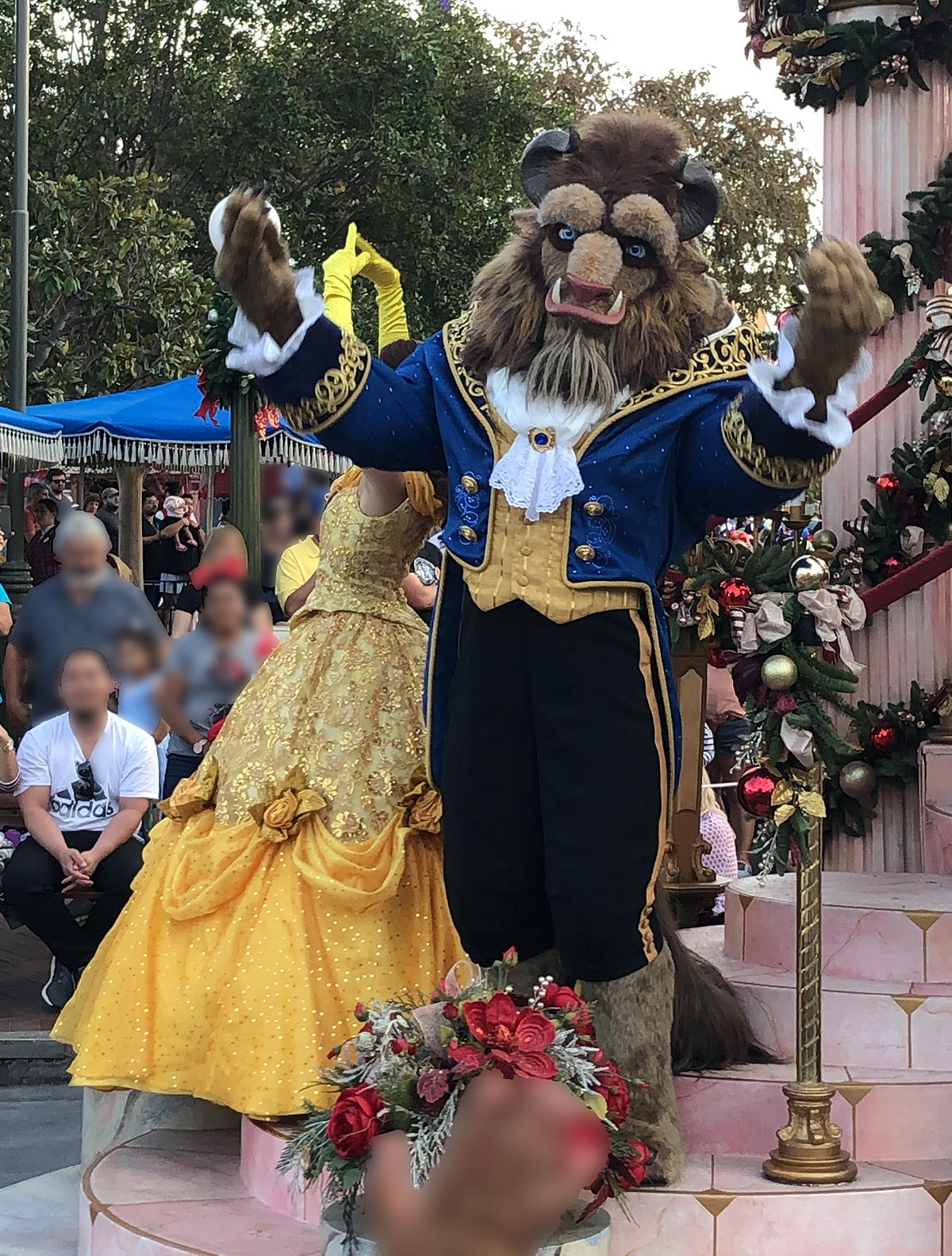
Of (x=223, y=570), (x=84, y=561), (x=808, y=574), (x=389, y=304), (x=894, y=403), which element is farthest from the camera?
(x=84, y=561)

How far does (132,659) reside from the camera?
23.2 feet

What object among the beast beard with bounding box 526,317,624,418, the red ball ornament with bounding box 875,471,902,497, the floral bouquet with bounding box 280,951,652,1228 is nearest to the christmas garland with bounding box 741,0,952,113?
the red ball ornament with bounding box 875,471,902,497

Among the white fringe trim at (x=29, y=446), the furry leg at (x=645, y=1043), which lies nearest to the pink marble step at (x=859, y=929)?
the furry leg at (x=645, y=1043)

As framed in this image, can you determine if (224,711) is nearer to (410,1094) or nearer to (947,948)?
(947,948)

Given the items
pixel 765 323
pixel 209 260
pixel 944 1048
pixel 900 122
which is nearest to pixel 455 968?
pixel 944 1048

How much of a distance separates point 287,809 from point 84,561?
3646 millimetres

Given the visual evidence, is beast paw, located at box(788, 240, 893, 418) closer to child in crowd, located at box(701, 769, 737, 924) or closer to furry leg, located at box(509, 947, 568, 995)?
furry leg, located at box(509, 947, 568, 995)

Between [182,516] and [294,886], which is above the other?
[182,516]

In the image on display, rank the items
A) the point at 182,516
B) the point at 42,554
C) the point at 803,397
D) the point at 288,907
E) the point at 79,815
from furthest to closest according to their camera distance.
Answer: the point at 182,516 < the point at 42,554 < the point at 79,815 < the point at 288,907 < the point at 803,397

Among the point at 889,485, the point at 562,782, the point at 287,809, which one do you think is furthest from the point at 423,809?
the point at 889,485

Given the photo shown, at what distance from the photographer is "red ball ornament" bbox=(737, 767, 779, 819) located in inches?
138

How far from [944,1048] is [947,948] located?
29cm

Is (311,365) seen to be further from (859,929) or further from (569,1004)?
(859,929)

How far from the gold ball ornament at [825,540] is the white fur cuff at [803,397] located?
68 centimetres
